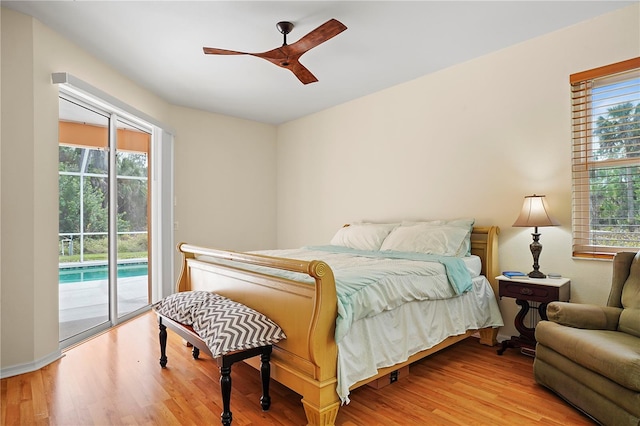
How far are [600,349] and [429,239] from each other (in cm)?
157

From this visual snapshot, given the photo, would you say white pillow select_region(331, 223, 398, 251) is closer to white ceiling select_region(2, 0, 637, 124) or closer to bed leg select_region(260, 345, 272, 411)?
white ceiling select_region(2, 0, 637, 124)

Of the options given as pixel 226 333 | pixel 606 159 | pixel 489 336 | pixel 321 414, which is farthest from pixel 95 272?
pixel 606 159

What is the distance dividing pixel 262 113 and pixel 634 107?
4165 millimetres

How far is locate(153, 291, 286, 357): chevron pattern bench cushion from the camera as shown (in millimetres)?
1925

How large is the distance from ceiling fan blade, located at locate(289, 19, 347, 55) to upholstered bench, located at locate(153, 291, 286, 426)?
73.2 inches

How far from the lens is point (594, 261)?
9.02 ft

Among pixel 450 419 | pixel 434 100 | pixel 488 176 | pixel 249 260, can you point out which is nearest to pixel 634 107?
pixel 488 176

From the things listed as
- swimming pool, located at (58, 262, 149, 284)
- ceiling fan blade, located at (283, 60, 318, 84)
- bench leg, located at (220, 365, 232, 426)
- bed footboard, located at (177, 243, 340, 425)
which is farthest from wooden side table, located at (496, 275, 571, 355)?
swimming pool, located at (58, 262, 149, 284)

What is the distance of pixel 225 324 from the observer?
2.01 meters

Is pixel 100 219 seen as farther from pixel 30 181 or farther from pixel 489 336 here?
pixel 489 336

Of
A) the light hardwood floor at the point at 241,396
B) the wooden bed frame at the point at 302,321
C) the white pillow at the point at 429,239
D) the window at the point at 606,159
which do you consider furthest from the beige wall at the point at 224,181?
the window at the point at 606,159

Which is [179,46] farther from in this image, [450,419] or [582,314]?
[582,314]

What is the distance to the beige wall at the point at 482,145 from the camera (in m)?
→ 2.87

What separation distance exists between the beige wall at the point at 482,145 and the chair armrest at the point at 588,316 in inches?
21.9
